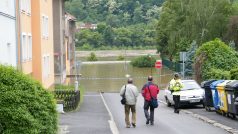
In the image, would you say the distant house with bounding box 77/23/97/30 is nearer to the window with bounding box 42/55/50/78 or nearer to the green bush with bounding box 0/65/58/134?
the window with bounding box 42/55/50/78

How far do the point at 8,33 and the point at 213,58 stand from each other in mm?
16277

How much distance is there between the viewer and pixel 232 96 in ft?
66.6

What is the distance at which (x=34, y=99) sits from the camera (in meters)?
10.6

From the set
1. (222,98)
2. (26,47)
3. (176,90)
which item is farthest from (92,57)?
(222,98)

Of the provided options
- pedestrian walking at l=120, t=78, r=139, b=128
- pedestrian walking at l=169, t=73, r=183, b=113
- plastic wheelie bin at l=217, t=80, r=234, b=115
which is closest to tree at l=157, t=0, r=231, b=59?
pedestrian walking at l=169, t=73, r=183, b=113

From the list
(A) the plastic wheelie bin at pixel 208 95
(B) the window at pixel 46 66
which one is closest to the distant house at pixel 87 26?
(B) the window at pixel 46 66

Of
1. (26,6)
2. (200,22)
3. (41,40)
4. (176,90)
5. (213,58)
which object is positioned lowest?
(176,90)

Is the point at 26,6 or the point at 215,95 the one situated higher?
the point at 26,6

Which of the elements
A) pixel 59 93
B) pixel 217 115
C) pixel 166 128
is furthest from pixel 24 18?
pixel 166 128

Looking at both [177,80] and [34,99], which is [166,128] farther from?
[34,99]

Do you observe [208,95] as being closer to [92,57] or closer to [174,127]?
[174,127]

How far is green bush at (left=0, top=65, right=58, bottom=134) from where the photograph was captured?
10.0 m

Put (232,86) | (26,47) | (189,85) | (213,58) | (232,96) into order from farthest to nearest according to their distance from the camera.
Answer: (213,58), (26,47), (189,85), (232,96), (232,86)

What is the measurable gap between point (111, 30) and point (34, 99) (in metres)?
144
